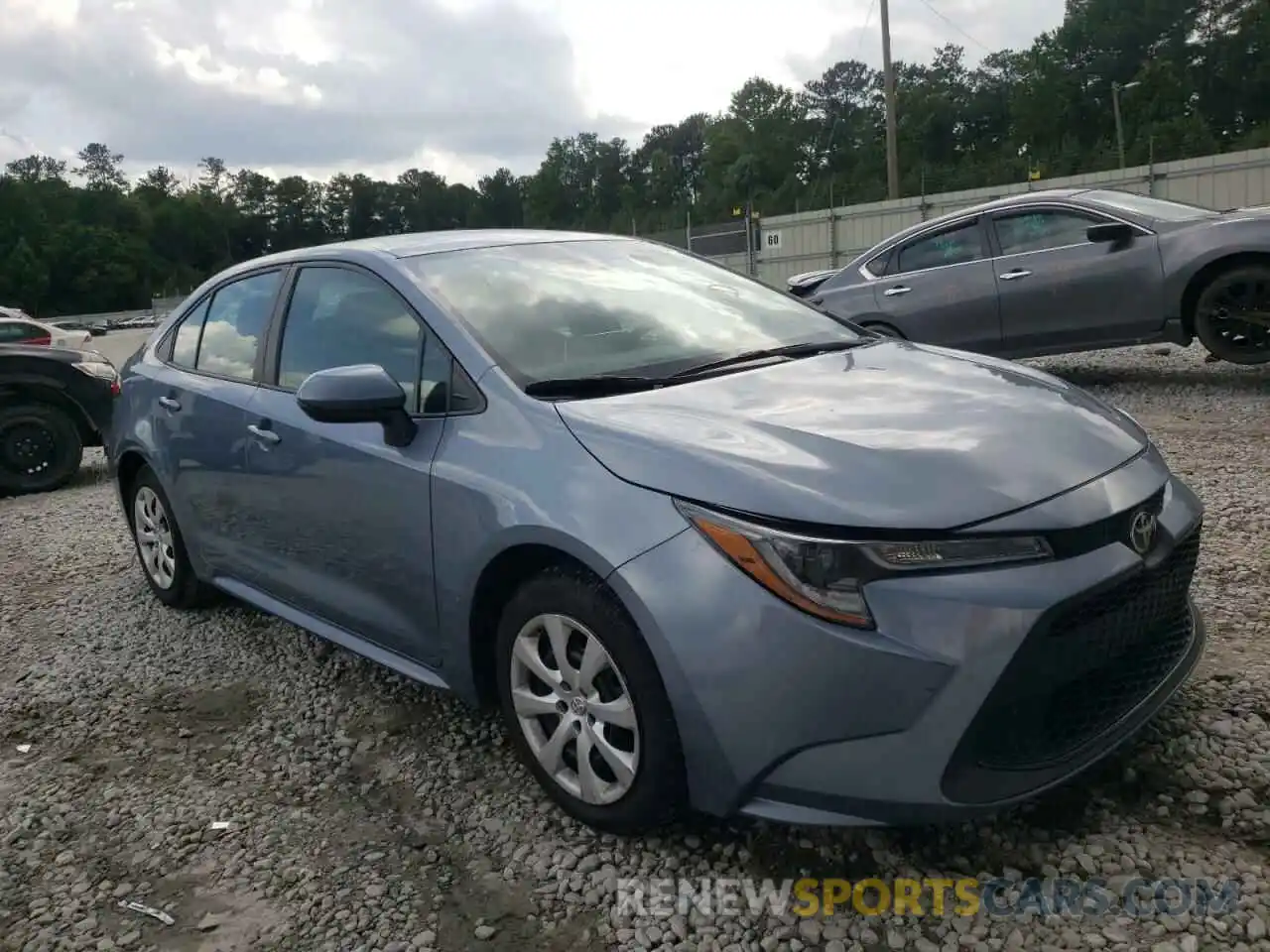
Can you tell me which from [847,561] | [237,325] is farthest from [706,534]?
[237,325]

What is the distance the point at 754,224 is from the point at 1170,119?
142 ft

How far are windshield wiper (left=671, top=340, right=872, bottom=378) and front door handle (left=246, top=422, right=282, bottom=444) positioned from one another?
146cm

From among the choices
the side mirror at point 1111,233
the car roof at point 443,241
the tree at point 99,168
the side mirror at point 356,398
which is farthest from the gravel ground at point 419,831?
the tree at point 99,168

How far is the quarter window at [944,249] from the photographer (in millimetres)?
8469

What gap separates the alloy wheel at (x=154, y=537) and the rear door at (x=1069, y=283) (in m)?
6.19

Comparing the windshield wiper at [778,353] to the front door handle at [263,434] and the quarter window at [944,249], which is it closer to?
the front door handle at [263,434]

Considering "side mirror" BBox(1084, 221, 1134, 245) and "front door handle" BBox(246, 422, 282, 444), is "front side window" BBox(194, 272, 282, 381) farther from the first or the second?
"side mirror" BBox(1084, 221, 1134, 245)

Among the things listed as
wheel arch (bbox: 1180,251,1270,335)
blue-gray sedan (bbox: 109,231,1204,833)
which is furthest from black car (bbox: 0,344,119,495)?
wheel arch (bbox: 1180,251,1270,335)

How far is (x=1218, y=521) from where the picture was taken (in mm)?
4609

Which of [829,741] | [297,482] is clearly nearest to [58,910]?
[297,482]

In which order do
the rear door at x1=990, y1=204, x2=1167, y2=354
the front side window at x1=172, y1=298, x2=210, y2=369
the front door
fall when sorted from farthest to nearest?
the rear door at x1=990, y1=204, x2=1167, y2=354 < the front side window at x1=172, y1=298, x2=210, y2=369 < the front door

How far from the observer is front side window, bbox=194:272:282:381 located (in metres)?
3.99

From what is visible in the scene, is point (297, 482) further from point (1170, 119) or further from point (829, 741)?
point (1170, 119)

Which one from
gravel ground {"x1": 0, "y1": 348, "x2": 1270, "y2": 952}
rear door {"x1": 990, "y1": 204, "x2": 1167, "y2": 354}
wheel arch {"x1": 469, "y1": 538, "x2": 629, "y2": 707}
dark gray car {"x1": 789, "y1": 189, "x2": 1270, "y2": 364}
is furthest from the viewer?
rear door {"x1": 990, "y1": 204, "x2": 1167, "y2": 354}
